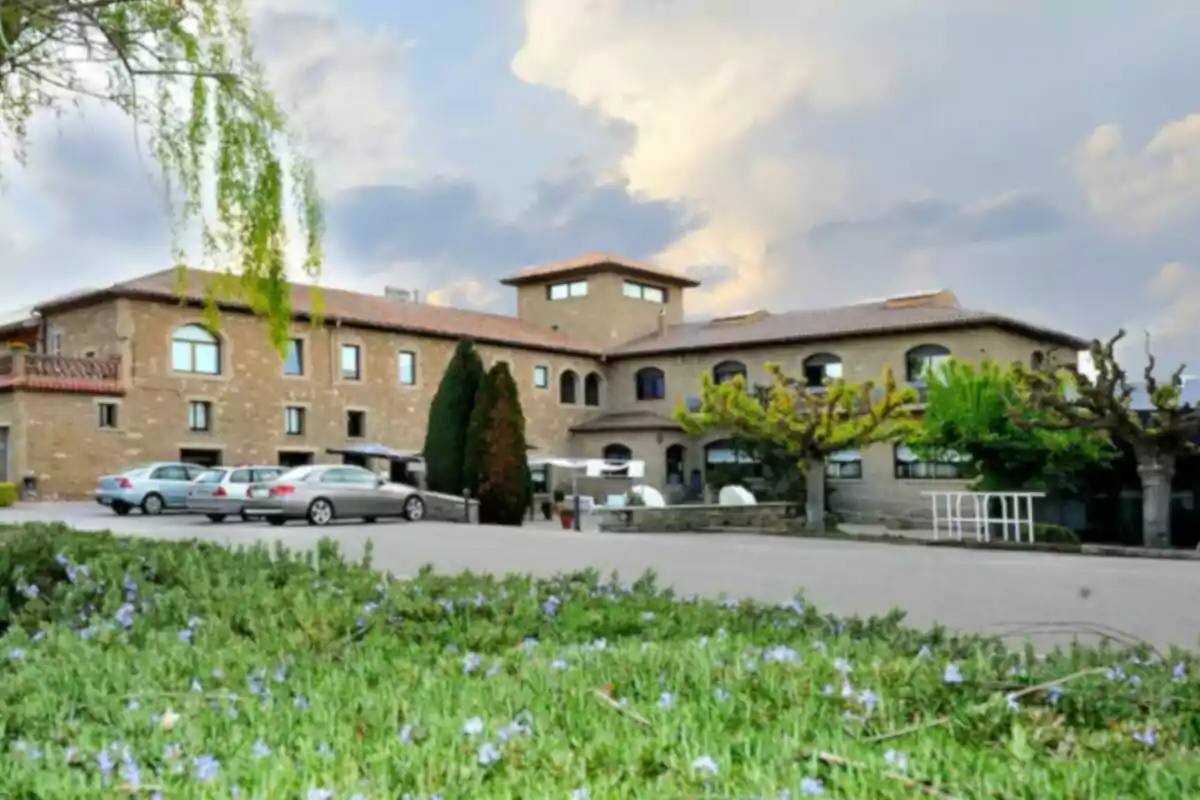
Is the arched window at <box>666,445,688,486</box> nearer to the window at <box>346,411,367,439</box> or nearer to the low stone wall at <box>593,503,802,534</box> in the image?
the window at <box>346,411,367,439</box>

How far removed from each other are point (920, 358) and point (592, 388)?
14.4 m

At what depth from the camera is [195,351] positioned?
3412 cm

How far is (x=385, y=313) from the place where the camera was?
39.8 m

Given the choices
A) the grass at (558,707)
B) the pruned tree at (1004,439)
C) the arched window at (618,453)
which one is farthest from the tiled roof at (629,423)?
the grass at (558,707)

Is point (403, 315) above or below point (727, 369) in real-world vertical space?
above

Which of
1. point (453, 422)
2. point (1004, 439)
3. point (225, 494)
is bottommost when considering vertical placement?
point (225, 494)

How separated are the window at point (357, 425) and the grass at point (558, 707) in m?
33.1

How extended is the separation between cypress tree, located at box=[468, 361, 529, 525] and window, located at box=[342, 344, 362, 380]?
9746 millimetres

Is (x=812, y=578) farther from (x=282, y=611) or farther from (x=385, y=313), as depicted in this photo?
(x=385, y=313)

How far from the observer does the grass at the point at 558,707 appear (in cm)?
254

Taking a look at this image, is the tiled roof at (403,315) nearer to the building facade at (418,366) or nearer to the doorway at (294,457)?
the building facade at (418,366)

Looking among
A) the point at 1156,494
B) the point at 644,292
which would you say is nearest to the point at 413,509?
the point at 1156,494

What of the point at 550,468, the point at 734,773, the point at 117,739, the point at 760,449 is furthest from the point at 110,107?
the point at 550,468

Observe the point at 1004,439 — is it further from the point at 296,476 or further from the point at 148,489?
the point at 148,489
